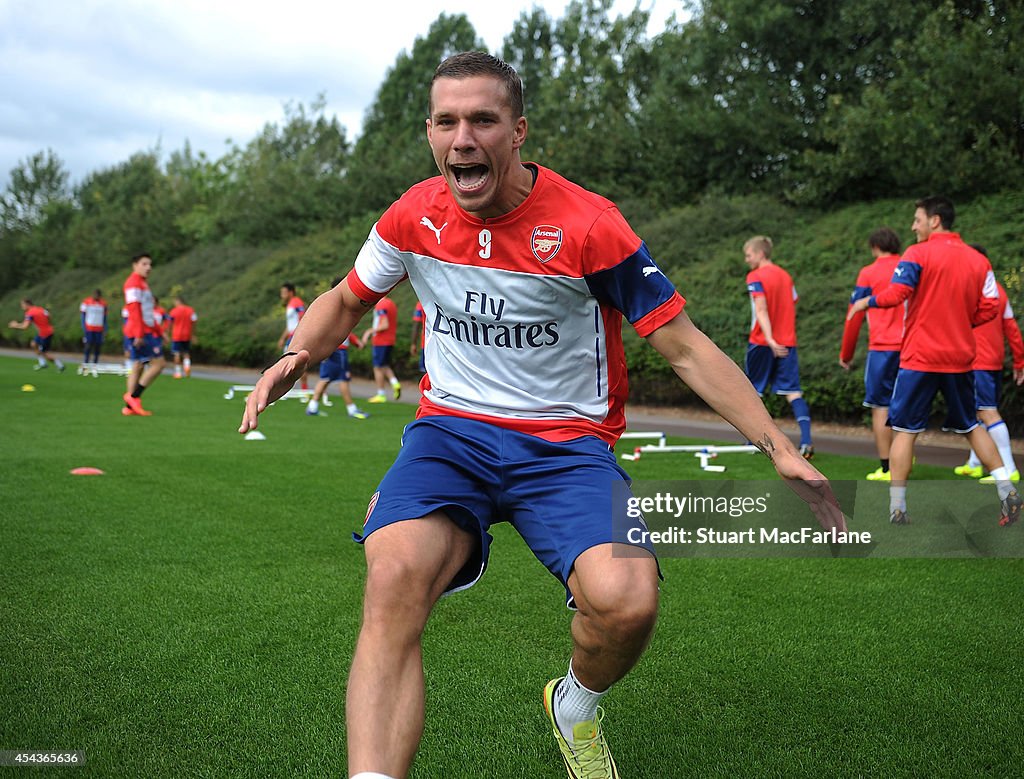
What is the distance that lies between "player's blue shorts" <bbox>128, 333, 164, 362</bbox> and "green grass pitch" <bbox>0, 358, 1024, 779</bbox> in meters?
7.13

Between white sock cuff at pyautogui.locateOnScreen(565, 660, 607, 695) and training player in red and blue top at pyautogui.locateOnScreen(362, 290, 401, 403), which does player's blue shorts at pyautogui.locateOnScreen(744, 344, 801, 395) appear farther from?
white sock cuff at pyautogui.locateOnScreen(565, 660, 607, 695)

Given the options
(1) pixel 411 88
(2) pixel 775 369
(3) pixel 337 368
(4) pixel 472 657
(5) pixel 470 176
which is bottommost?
(4) pixel 472 657

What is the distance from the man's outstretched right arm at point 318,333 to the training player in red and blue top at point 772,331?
728 cm

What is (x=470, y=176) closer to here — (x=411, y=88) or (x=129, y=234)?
(x=411, y=88)

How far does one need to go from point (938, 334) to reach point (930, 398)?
467 millimetres

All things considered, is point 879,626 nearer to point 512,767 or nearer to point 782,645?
point 782,645

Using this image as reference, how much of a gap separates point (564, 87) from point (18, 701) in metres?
29.6

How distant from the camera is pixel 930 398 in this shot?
716cm

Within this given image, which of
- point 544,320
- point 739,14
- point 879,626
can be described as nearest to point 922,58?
point 739,14

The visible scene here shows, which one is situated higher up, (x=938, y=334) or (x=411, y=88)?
(x=411, y=88)

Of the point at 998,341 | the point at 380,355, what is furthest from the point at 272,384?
the point at 380,355

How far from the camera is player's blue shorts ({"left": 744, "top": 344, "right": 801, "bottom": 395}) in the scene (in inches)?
409

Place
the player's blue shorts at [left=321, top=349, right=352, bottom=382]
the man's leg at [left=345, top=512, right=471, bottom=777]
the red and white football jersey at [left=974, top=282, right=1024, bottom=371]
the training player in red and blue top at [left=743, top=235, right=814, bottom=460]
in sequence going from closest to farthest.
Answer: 1. the man's leg at [left=345, top=512, right=471, bottom=777]
2. the red and white football jersey at [left=974, top=282, right=1024, bottom=371]
3. the training player in red and blue top at [left=743, top=235, right=814, bottom=460]
4. the player's blue shorts at [left=321, top=349, right=352, bottom=382]

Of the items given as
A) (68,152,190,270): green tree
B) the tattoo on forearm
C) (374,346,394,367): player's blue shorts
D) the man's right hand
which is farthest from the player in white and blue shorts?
(68,152,190,270): green tree
